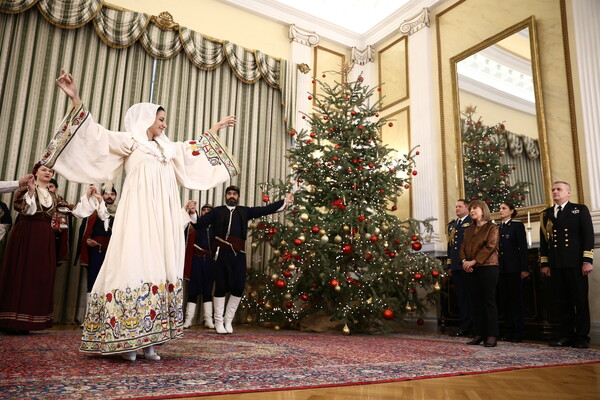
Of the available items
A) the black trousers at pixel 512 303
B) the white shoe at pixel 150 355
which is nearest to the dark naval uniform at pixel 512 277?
the black trousers at pixel 512 303

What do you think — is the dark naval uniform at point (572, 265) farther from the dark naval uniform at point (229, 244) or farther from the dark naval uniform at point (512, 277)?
the dark naval uniform at point (229, 244)

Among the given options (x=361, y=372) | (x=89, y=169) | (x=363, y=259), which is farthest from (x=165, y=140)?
(x=363, y=259)

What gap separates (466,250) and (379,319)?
1277 millimetres

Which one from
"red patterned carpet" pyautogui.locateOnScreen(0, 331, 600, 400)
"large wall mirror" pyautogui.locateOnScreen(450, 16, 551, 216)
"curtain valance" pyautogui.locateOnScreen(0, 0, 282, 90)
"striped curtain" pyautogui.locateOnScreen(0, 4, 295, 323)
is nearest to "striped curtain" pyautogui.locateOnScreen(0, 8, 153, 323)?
"striped curtain" pyautogui.locateOnScreen(0, 4, 295, 323)

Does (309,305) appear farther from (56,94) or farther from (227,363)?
(56,94)

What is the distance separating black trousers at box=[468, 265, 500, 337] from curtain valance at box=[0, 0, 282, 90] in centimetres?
444

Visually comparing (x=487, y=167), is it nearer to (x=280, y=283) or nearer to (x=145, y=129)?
(x=280, y=283)

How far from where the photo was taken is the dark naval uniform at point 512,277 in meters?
4.63

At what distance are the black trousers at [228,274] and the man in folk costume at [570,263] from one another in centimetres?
293

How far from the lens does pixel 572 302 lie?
4.14 m

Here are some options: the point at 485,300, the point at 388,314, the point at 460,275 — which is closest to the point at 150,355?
the point at 388,314

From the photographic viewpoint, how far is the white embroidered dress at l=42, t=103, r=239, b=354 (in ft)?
8.05

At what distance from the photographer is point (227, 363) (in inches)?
98.8

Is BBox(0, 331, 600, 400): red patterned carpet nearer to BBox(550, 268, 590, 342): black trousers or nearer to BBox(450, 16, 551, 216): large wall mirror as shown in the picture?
BBox(550, 268, 590, 342): black trousers
